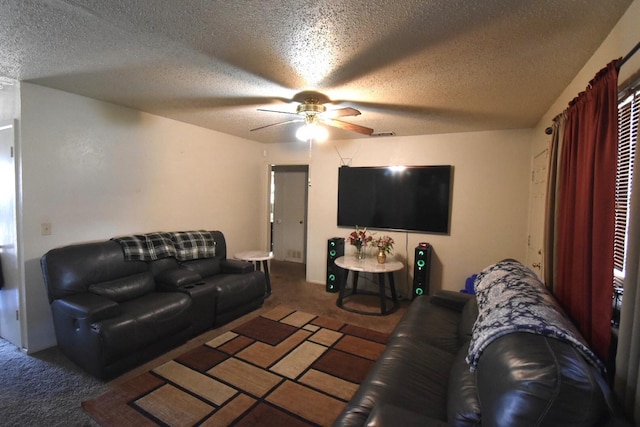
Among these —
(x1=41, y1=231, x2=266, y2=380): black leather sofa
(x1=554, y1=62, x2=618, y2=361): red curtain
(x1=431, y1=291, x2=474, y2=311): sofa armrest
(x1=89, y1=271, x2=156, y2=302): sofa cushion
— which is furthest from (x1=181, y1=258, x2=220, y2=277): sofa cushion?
(x1=554, y1=62, x2=618, y2=361): red curtain

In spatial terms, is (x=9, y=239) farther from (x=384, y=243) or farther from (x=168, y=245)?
(x=384, y=243)

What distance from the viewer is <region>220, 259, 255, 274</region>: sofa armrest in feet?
12.4

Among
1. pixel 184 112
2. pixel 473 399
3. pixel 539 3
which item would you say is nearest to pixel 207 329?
pixel 184 112

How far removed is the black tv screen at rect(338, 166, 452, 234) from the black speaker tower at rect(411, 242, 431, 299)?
1.28ft

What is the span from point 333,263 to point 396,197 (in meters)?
1.36

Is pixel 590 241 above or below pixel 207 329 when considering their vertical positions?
above

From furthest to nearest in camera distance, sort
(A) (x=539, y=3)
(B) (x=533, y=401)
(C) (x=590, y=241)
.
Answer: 1. (C) (x=590, y=241)
2. (A) (x=539, y=3)
3. (B) (x=533, y=401)

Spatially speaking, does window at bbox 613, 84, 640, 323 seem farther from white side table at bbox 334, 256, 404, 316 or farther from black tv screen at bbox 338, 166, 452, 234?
black tv screen at bbox 338, 166, 452, 234

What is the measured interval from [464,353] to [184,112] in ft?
11.5

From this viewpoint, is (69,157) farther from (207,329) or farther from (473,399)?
(473,399)

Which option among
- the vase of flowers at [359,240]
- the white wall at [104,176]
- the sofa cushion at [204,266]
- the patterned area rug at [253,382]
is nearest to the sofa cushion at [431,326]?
the patterned area rug at [253,382]

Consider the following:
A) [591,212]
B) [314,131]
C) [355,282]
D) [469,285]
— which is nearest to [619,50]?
[591,212]

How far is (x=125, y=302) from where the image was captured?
2.75 meters

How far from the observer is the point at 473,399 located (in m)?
1.38
